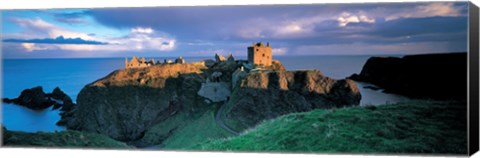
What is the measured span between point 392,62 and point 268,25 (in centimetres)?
287

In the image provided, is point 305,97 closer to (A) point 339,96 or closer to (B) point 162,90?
(A) point 339,96

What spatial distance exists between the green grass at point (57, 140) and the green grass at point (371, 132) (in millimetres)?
2094

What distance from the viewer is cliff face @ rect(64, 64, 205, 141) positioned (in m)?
13.5

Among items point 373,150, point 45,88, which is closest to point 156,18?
point 45,88

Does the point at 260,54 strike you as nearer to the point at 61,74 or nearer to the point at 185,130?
the point at 61,74

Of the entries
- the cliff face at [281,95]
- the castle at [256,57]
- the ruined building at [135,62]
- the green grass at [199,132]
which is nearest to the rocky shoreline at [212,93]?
the cliff face at [281,95]

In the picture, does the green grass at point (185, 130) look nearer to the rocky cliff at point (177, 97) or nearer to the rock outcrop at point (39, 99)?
the rocky cliff at point (177, 97)

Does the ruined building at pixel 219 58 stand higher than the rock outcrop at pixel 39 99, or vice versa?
the ruined building at pixel 219 58

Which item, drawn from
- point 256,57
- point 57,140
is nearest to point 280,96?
point 256,57

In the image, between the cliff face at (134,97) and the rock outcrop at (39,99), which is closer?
the rock outcrop at (39,99)

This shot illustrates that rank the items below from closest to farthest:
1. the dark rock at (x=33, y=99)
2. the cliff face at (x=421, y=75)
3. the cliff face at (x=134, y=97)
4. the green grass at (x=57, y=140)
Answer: the cliff face at (x=421, y=75), the green grass at (x=57, y=140), the dark rock at (x=33, y=99), the cliff face at (x=134, y=97)

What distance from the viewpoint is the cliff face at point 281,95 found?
11.1 meters

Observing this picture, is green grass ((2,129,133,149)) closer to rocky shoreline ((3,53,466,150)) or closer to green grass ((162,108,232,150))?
rocky shoreline ((3,53,466,150))

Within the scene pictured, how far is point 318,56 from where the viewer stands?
9375mm
